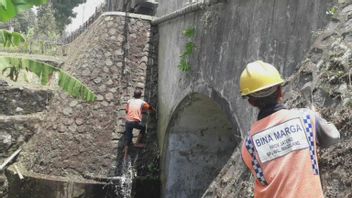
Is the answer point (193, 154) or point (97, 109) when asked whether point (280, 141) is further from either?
point (97, 109)

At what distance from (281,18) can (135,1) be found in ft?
20.3

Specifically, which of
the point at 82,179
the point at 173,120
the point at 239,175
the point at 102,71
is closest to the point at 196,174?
the point at 173,120

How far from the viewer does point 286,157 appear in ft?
6.56

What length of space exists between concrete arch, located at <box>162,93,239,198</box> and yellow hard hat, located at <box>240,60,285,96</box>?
6.53 meters

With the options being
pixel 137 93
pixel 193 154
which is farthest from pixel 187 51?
pixel 193 154

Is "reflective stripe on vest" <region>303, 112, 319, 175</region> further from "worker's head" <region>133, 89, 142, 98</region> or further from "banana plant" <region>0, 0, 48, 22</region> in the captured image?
"worker's head" <region>133, 89, 142, 98</region>

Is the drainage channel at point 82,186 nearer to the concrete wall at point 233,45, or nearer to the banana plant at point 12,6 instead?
the concrete wall at point 233,45

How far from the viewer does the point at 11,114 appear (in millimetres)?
10367

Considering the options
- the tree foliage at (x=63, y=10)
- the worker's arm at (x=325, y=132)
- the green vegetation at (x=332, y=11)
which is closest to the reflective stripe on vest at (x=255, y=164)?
the worker's arm at (x=325, y=132)

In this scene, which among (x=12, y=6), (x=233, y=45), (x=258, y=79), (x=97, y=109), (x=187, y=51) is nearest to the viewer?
(x=258, y=79)

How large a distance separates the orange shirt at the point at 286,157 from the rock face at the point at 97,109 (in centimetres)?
690

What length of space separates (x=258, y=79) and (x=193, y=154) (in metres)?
7.02

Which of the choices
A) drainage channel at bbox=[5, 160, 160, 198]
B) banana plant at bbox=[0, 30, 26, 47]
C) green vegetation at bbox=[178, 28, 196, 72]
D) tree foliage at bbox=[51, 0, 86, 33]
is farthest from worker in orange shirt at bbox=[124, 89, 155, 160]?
tree foliage at bbox=[51, 0, 86, 33]

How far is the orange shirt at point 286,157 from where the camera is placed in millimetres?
1952
